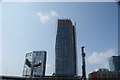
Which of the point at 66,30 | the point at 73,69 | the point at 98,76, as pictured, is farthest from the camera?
the point at 66,30

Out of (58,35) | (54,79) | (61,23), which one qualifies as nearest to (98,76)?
(54,79)

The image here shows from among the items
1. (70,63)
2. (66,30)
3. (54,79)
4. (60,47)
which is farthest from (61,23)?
(54,79)

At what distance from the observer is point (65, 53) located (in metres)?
170

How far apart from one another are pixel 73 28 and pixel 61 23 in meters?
16.4

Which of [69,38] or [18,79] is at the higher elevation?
[69,38]

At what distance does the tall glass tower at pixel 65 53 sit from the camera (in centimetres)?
16438

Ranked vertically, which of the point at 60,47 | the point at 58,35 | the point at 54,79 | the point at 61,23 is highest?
the point at 61,23

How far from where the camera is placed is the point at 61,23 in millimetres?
183000

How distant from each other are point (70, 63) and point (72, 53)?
10.9 metres

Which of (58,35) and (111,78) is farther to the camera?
(58,35)

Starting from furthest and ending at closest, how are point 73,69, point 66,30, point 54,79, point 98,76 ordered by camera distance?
point 66,30
point 73,69
point 54,79
point 98,76

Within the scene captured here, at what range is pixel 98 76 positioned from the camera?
281 ft

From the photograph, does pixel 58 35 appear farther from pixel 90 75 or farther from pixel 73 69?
pixel 90 75

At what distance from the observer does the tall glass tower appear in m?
164
